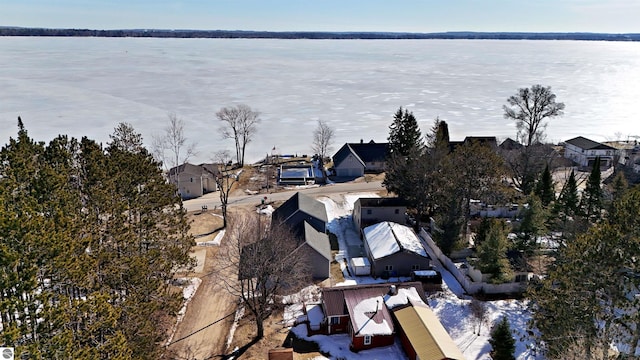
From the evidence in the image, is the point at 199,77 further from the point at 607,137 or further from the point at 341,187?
the point at 607,137

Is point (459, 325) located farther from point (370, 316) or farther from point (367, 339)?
point (367, 339)

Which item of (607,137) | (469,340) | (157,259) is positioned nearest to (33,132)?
(157,259)

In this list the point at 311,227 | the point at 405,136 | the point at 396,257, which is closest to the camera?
the point at 396,257

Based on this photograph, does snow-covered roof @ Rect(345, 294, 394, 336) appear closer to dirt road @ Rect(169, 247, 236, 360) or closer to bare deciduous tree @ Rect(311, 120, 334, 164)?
dirt road @ Rect(169, 247, 236, 360)

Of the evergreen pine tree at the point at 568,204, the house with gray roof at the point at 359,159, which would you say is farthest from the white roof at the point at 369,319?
the house with gray roof at the point at 359,159

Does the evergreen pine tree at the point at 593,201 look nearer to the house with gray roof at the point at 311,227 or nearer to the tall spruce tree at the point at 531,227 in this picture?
the tall spruce tree at the point at 531,227

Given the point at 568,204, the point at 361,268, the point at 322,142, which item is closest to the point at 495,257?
the point at 361,268
